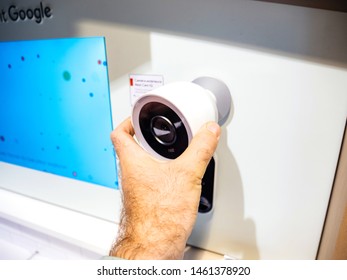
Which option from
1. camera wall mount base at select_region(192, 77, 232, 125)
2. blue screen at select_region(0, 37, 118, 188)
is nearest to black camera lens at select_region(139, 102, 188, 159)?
camera wall mount base at select_region(192, 77, 232, 125)

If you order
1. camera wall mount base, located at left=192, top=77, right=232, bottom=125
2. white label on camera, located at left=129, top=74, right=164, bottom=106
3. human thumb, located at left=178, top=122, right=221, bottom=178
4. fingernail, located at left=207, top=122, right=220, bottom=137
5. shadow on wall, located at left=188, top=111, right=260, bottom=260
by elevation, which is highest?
white label on camera, located at left=129, top=74, right=164, bottom=106

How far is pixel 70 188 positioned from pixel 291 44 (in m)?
0.68

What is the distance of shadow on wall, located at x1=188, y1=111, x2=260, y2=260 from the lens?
564mm

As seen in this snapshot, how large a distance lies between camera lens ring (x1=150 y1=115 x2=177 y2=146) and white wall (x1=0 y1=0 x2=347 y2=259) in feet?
0.52

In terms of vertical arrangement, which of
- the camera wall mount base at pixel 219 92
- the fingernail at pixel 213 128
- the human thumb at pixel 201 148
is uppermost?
the camera wall mount base at pixel 219 92

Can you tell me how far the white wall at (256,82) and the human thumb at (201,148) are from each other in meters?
0.16

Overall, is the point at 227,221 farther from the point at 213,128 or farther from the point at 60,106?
the point at 60,106

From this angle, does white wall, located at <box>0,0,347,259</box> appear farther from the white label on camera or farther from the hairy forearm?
the hairy forearm

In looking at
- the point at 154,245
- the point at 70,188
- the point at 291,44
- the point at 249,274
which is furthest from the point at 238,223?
the point at 70,188

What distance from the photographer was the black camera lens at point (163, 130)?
40cm

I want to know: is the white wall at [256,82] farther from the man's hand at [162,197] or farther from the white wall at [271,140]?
the man's hand at [162,197]

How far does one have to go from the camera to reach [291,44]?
43 cm

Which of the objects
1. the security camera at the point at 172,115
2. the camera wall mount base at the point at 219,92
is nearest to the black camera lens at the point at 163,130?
the security camera at the point at 172,115

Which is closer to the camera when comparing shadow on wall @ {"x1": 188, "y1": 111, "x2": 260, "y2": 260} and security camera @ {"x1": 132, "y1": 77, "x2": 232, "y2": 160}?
security camera @ {"x1": 132, "y1": 77, "x2": 232, "y2": 160}
